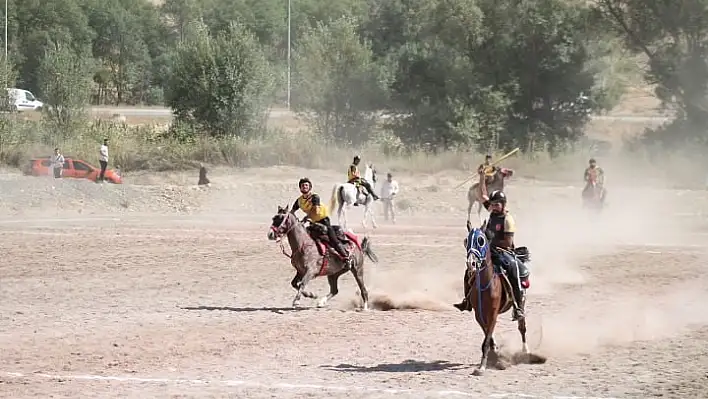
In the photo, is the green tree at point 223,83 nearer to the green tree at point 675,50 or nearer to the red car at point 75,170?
the red car at point 75,170

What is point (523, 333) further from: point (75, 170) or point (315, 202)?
point (75, 170)

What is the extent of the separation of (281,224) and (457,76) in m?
46.5

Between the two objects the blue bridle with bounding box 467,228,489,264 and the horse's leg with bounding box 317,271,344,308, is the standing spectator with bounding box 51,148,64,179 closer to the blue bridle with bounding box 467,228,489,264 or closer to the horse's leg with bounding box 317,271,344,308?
the horse's leg with bounding box 317,271,344,308

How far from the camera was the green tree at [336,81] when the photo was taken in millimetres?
66438

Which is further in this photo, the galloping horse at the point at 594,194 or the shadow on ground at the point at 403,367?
the galloping horse at the point at 594,194

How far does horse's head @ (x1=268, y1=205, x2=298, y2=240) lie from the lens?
2028cm

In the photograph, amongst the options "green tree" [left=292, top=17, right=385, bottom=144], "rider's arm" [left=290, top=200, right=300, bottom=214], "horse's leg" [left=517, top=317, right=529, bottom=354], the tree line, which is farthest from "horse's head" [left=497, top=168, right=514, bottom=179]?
"green tree" [left=292, top=17, right=385, bottom=144]

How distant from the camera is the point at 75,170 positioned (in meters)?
53.8

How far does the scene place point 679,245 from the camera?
35.2m

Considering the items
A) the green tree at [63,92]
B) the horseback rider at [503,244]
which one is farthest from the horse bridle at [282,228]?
the green tree at [63,92]

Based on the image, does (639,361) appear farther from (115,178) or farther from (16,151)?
(16,151)

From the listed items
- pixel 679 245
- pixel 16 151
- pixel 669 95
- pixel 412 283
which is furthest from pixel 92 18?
pixel 412 283

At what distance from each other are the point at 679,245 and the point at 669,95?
28.7m

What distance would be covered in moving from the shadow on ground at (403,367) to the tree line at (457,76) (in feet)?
153
